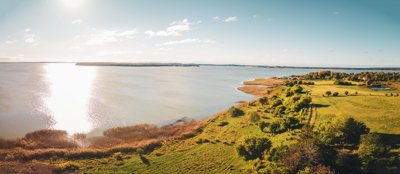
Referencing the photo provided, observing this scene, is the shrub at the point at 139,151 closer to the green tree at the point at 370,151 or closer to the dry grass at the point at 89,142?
the dry grass at the point at 89,142

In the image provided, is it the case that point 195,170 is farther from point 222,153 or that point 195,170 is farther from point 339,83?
point 339,83

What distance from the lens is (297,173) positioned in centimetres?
2103

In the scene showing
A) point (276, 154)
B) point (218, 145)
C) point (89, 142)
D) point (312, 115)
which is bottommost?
point (89, 142)

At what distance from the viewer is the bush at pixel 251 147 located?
91.7 feet

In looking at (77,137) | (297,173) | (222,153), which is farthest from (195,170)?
(77,137)

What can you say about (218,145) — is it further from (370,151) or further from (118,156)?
(370,151)

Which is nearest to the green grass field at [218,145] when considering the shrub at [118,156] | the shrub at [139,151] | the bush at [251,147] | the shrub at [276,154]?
the shrub at [118,156]

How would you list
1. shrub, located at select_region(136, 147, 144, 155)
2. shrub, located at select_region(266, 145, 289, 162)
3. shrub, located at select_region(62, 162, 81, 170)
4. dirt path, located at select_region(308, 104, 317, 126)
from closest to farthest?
shrub, located at select_region(266, 145, 289, 162)
shrub, located at select_region(62, 162, 81, 170)
shrub, located at select_region(136, 147, 144, 155)
dirt path, located at select_region(308, 104, 317, 126)

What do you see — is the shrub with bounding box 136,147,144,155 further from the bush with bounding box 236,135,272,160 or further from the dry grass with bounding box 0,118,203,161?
the bush with bounding box 236,135,272,160

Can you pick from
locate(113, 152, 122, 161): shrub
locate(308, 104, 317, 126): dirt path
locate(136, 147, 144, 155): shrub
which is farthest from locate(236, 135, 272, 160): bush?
locate(113, 152, 122, 161): shrub

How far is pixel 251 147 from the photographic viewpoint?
28.0 m

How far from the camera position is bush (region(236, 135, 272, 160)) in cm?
2795

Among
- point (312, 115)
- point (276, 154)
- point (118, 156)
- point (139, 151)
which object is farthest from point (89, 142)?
point (312, 115)

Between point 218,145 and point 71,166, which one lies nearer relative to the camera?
point 71,166
